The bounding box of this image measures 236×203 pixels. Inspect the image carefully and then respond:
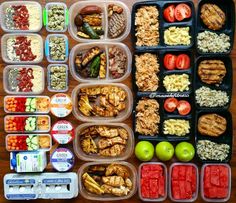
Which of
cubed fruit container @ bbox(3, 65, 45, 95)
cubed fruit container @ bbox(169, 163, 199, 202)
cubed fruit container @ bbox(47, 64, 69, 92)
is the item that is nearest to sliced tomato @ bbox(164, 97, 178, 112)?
cubed fruit container @ bbox(169, 163, 199, 202)

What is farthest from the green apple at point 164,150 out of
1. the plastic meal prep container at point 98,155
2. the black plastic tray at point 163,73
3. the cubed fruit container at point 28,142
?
the cubed fruit container at point 28,142

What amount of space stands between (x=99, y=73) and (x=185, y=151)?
1.80 feet

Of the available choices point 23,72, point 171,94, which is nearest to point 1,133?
point 23,72

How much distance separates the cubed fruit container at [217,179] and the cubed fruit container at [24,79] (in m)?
0.88

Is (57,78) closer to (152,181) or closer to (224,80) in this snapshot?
(152,181)

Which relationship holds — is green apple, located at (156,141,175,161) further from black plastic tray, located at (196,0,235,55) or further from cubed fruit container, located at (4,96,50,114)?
cubed fruit container, located at (4,96,50,114)

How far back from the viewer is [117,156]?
2.00 meters

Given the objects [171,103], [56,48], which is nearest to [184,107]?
[171,103]

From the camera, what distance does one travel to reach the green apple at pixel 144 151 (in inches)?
76.0

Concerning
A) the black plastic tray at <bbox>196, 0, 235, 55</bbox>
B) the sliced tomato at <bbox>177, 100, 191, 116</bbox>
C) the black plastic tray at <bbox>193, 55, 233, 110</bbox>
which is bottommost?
the sliced tomato at <bbox>177, 100, 191, 116</bbox>

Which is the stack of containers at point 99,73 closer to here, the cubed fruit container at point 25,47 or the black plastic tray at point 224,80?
the cubed fruit container at point 25,47

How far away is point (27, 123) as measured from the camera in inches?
77.8

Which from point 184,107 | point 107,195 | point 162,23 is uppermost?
point 162,23

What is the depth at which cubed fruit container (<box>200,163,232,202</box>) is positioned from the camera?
77.0 inches
